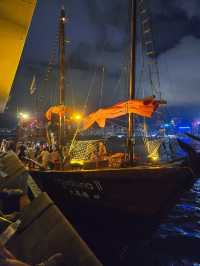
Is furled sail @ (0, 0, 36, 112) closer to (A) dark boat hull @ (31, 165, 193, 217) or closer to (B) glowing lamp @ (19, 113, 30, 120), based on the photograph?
(A) dark boat hull @ (31, 165, 193, 217)

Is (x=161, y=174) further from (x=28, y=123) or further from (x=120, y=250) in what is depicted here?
(x=28, y=123)

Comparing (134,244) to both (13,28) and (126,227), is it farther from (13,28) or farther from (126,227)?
(13,28)

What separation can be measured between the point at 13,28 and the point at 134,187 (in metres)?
6.56

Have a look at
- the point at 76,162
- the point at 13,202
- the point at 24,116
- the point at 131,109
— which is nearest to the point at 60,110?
the point at 76,162

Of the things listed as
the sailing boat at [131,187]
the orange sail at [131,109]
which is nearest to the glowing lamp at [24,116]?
the orange sail at [131,109]

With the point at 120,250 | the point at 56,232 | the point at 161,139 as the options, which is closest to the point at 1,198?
the point at 56,232

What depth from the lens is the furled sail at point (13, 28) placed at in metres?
2.39

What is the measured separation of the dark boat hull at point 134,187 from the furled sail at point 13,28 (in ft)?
18.3

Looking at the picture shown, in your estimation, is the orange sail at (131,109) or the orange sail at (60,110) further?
the orange sail at (60,110)

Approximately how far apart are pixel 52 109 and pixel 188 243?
10455 mm

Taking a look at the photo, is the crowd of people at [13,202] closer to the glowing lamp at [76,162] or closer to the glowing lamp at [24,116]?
the glowing lamp at [76,162]

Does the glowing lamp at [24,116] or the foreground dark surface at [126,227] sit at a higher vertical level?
the glowing lamp at [24,116]

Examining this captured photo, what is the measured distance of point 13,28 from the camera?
2.71 metres

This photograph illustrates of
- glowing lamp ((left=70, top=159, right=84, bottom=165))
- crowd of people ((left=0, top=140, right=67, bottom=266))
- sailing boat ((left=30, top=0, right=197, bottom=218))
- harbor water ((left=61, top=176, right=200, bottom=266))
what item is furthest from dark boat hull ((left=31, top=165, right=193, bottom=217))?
crowd of people ((left=0, top=140, right=67, bottom=266))
